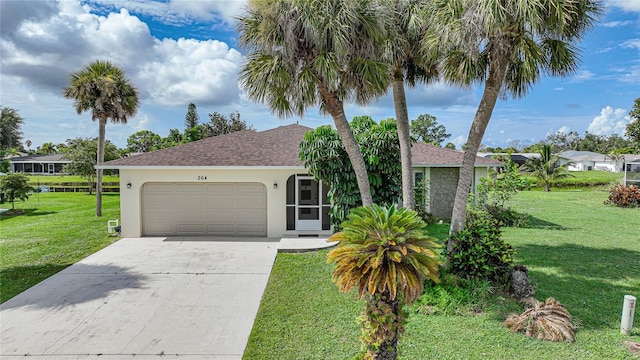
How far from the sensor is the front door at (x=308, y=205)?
13.7 meters

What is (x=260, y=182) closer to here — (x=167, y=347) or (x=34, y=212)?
(x=167, y=347)

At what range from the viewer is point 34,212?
20.1 meters

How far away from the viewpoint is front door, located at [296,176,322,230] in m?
13.7

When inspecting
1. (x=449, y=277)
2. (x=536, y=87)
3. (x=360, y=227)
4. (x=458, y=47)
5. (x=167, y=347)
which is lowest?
(x=167, y=347)

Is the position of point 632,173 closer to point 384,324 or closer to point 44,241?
point 384,324

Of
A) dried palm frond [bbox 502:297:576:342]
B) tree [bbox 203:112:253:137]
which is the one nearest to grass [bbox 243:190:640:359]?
dried palm frond [bbox 502:297:576:342]

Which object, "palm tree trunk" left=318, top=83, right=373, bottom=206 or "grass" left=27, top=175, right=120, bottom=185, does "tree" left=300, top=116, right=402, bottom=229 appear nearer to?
"palm tree trunk" left=318, top=83, right=373, bottom=206

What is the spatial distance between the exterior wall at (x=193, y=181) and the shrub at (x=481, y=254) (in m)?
6.84

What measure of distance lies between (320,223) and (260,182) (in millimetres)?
2786

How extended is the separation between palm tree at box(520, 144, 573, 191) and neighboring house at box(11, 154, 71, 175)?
57338 mm

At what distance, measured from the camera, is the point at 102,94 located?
1777cm

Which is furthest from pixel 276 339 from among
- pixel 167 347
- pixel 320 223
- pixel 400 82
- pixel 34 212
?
pixel 34 212

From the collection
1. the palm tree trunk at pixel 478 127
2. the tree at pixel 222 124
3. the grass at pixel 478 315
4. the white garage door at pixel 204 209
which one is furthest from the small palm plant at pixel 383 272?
the tree at pixel 222 124

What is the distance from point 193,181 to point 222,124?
31383 mm
